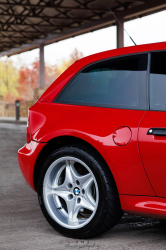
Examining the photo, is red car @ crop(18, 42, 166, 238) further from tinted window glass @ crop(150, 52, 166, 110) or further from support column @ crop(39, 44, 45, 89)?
support column @ crop(39, 44, 45, 89)

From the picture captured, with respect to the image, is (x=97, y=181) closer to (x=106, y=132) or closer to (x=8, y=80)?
(x=106, y=132)

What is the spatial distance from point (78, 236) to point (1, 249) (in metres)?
0.62

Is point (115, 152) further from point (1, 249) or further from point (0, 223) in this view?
point (0, 223)

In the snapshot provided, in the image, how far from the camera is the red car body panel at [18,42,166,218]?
9.65 ft

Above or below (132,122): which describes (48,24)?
above

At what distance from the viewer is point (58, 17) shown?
24656mm

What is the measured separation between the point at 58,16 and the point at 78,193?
76.9 ft

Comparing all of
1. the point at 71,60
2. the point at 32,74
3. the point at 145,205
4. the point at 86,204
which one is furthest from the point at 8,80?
the point at 145,205

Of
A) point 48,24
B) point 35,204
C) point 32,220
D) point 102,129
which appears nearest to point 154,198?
point 102,129

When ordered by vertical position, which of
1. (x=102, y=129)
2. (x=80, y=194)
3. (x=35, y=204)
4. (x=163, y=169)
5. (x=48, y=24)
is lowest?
(x=35, y=204)

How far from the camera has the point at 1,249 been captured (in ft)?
10.3

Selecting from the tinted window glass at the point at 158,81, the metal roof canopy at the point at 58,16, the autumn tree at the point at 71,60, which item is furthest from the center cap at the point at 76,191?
the autumn tree at the point at 71,60

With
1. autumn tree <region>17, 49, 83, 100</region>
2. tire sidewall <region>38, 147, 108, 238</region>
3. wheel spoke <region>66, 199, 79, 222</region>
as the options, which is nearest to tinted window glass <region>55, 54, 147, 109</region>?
tire sidewall <region>38, 147, 108, 238</region>

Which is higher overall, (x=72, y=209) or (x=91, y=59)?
(x=91, y=59)
